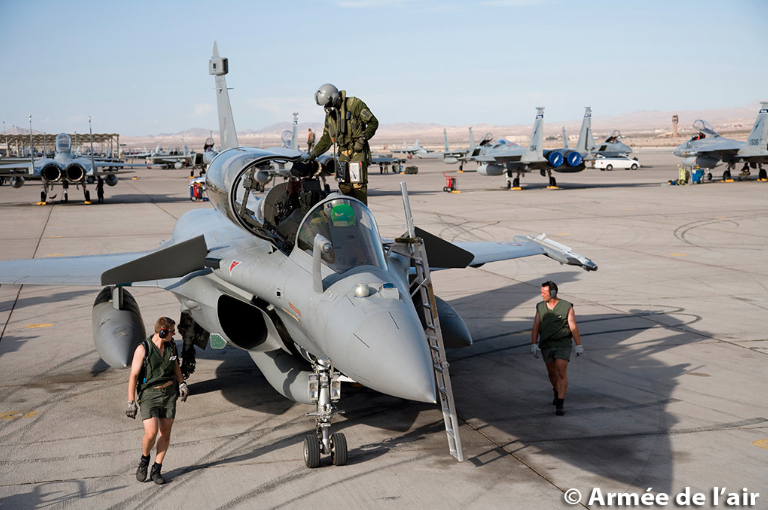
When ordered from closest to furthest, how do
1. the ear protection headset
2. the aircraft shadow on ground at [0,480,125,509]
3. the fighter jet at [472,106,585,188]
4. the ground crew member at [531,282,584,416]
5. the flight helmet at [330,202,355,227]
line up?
the aircraft shadow on ground at [0,480,125,509], the ear protection headset, the flight helmet at [330,202,355,227], the ground crew member at [531,282,584,416], the fighter jet at [472,106,585,188]

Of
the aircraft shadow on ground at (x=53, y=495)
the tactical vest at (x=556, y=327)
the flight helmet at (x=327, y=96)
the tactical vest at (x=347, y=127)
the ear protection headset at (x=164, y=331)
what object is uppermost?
the flight helmet at (x=327, y=96)

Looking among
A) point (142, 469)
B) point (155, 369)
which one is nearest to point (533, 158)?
point (155, 369)

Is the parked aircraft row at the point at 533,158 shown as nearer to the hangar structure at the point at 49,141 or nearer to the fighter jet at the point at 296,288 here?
the fighter jet at the point at 296,288

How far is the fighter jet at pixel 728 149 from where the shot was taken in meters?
42.6

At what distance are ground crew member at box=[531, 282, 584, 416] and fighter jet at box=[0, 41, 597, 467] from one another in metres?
1.05

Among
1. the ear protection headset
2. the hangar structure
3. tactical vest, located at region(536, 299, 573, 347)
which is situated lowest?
tactical vest, located at region(536, 299, 573, 347)

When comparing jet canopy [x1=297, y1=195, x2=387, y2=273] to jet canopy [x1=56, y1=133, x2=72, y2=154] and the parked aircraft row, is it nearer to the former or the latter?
the parked aircraft row

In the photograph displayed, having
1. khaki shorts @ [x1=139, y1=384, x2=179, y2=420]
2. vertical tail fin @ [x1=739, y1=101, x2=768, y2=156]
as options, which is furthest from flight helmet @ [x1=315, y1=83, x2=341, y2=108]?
vertical tail fin @ [x1=739, y1=101, x2=768, y2=156]

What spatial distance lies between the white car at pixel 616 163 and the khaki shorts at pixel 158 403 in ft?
199

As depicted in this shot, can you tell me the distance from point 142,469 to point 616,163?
61.7 meters

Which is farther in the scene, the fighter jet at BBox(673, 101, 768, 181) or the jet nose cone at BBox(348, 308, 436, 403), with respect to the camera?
the fighter jet at BBox(673, 101, 768, 181)

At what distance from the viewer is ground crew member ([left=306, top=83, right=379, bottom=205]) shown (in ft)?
29.9

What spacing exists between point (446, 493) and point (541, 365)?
4.38 metres

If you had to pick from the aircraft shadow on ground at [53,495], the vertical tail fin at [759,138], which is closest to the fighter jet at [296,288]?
the aircraft shadow on ground at [53,495]
